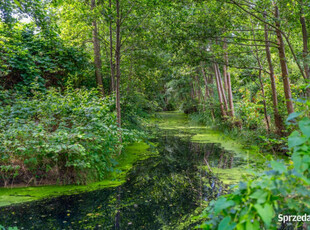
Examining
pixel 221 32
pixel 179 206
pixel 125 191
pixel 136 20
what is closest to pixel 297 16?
A: pixel 221 32

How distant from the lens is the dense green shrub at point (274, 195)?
3.16ft

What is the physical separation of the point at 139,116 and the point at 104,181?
176 inches

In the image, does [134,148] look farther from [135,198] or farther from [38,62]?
[38,62]

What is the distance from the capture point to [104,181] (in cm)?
516

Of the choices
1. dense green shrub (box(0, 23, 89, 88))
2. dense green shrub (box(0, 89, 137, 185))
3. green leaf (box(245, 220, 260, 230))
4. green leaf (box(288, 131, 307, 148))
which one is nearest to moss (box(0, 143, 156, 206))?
dense green shrub (box(0, 89, 137, 185))

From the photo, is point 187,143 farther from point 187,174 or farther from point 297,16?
point 297,16

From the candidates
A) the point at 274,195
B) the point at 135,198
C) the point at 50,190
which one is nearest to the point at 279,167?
the point at 274,195

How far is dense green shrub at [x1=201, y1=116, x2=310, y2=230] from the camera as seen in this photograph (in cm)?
96

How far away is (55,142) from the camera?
441cm

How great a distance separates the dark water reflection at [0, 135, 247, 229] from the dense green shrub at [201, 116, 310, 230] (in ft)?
8.29

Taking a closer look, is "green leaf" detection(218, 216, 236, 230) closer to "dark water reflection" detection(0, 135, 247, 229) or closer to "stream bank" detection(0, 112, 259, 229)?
"stream bank" detection(0, 112, 259, 229)

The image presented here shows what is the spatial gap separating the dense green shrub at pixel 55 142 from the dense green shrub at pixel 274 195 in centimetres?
358

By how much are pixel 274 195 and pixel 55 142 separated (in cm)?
424

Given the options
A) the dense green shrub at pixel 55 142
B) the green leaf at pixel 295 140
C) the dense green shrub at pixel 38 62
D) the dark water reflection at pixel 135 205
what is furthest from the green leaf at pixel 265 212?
the dense green shrub at pixel 38 62
